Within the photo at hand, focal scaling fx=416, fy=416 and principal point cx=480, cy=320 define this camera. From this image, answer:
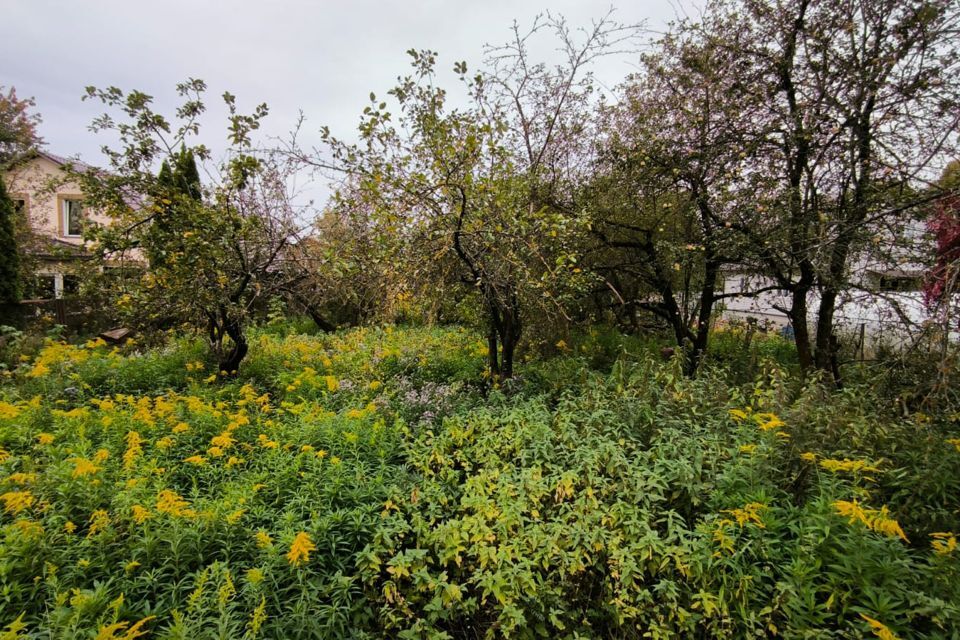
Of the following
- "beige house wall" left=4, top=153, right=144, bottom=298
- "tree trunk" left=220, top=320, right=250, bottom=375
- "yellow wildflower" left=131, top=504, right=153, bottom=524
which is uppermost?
"beige house wall" left=4, top=153, right=144, bottom=298

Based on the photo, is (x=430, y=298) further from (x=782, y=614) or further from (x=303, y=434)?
(x=782, y=614)

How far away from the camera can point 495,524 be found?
91.0 inches

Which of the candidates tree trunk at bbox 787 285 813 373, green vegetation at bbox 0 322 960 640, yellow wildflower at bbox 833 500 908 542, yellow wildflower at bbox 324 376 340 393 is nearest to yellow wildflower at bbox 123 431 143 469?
green vegetation at bbox 0 322 960 640

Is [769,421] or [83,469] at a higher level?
[769,421]

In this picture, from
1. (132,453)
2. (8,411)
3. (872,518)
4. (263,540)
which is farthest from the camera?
(8,411)

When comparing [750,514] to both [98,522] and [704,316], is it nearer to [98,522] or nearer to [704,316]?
[98,522]

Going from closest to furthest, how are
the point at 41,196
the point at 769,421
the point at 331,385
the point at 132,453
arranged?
the point at 132,453 → the point at 769,421 → the point at 331,385 → the point at 41,196

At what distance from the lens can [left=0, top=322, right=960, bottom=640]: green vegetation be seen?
6.14 feet

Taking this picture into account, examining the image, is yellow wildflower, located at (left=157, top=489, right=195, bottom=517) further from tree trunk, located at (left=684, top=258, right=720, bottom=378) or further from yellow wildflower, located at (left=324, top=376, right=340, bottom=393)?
tree trunk, located at (left=684, top=258, right=720, bottom=378)

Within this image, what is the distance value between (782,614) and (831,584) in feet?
0.85

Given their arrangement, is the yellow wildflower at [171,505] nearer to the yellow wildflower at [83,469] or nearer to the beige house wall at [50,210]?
the yellow wildflower at [83,469]

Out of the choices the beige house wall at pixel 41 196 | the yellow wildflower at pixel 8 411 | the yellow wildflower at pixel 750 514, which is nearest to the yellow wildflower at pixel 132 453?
the yellow wildflower at pixel 8 411

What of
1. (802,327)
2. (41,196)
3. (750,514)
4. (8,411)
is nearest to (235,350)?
(8,411)

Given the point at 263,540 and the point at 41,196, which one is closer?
the point at 263,540
